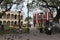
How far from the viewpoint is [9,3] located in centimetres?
2642

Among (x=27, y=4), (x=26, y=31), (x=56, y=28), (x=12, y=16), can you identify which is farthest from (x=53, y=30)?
(x=12, y=16)

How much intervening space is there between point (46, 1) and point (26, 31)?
226 inches

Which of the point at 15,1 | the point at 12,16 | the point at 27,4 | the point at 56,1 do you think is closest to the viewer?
the point at 56,1

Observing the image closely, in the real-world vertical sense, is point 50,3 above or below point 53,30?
Answer: above

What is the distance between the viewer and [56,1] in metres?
25.7

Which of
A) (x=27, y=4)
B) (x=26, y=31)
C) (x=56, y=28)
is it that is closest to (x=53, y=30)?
(x=56, y=28)

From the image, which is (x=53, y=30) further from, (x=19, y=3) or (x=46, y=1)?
(x=19, y=3)

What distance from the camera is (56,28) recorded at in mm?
26875

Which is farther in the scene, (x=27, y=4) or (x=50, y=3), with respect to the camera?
(x=27, y=4)

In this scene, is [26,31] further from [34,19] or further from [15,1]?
[34,19]

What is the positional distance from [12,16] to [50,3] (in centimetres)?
4969

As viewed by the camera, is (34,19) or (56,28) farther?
(34,19)

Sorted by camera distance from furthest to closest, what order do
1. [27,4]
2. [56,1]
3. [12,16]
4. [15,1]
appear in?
[12,16] → [27,4] → [15,1] → [56,1]

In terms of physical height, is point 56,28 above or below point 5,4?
below
